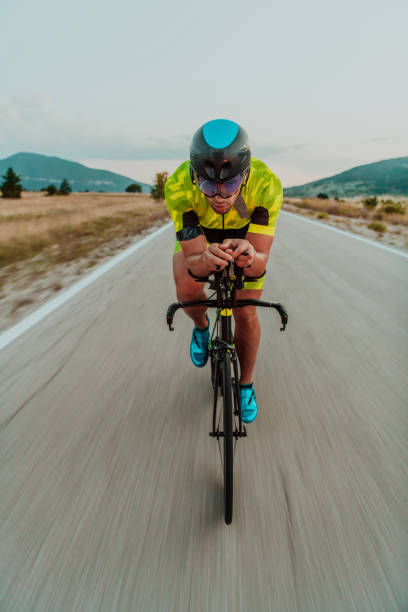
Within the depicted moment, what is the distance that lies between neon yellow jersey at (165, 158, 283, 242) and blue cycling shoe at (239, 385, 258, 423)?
1055 mm

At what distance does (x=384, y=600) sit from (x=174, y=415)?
1.44 metres

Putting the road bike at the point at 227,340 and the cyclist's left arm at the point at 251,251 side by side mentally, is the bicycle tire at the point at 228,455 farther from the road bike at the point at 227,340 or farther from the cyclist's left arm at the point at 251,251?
the cyclist's left arm at the point at 251,251

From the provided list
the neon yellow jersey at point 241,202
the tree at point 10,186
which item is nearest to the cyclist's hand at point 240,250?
the neon yellow jersey at point 241,202

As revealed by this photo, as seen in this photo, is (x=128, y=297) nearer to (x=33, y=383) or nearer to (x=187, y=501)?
(x=33, y=383)

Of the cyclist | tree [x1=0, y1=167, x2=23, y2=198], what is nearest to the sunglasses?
the cyclist

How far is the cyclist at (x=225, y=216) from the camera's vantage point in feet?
5.70

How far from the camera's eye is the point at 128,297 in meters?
4.73

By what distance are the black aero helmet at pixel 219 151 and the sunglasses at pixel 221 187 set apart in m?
0.03

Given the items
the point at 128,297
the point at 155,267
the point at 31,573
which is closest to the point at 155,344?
the point at 128,297

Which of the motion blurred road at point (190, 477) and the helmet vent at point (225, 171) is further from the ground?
the helmet vent at point (225, 171)

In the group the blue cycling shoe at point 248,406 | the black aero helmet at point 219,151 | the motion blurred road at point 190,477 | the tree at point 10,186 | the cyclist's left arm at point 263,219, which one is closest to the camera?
the motion blurred road at point 190,477

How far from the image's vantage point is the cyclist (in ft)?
5.70

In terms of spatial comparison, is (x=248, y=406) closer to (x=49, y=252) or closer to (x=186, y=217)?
(x=186, y=217)

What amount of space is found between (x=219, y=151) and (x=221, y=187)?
0.56 ft
